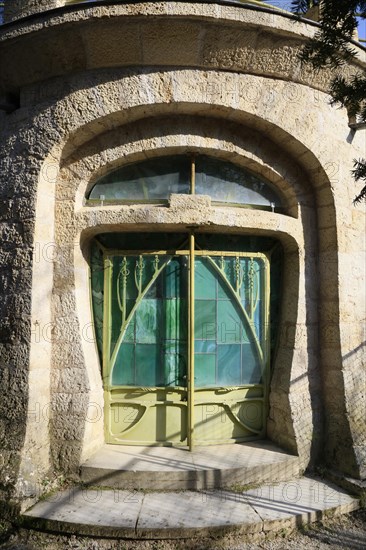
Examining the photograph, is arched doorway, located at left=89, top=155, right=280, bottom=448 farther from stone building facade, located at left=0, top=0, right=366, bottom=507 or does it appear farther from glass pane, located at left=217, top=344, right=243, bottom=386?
stone building facade, located at left=0, top=0, right=366, bottom=507

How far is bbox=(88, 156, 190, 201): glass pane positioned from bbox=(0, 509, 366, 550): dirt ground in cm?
308

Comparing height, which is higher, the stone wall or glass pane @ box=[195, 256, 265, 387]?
the stone wall

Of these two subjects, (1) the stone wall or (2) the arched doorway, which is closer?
(1) the stone wall

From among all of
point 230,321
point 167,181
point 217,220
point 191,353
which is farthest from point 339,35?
point 191,353

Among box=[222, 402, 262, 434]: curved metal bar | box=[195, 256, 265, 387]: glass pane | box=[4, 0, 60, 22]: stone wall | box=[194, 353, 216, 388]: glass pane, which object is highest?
box=[4, 0, 60, 22]: stone wall

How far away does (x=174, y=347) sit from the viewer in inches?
161

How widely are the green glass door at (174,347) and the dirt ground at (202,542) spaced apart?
40.1 inches

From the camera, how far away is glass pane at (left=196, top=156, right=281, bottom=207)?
162 inches

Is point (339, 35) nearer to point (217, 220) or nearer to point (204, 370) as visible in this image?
point (217, 220)

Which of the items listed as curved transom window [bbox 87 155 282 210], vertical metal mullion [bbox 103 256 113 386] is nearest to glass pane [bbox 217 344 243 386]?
vertical metal mullion [bbox 103 256 113 386]

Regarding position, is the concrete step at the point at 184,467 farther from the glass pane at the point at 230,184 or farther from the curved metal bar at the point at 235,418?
the glass pane at the point at 230,184

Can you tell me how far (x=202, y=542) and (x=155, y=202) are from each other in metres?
3.04

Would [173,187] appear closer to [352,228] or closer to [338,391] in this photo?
[352,228]

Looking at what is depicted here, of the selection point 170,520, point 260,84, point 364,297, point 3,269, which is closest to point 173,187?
point 260,84
